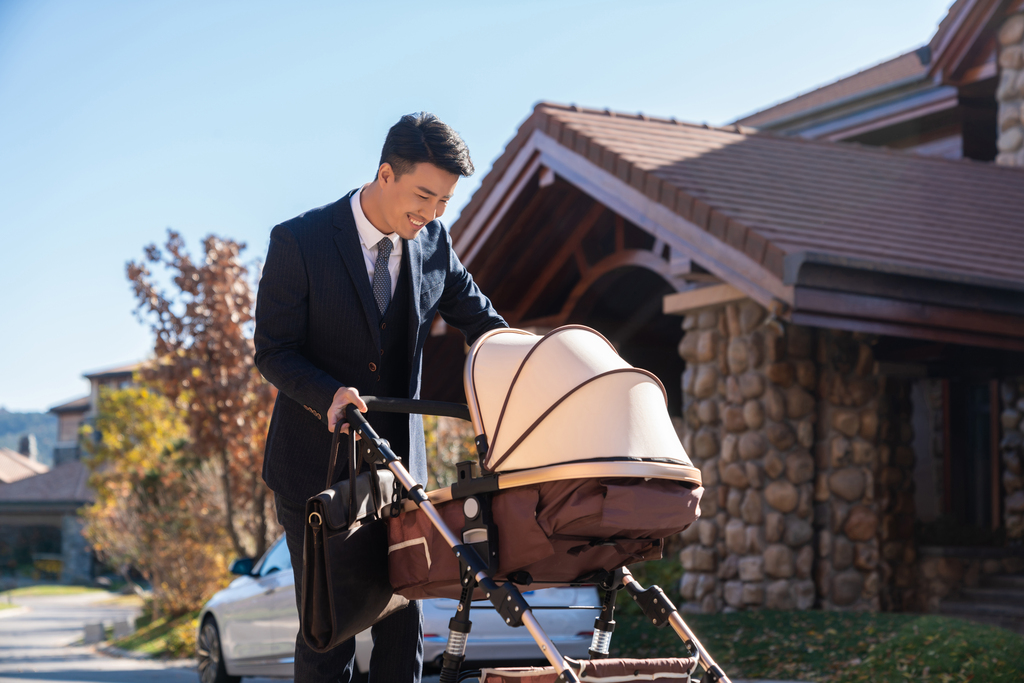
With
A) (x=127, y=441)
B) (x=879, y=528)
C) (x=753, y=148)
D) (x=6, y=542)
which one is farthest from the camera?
(x=6, y=542)

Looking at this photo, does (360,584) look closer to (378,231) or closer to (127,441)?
(378,231)

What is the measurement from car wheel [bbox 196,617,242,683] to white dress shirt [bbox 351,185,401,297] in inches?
260

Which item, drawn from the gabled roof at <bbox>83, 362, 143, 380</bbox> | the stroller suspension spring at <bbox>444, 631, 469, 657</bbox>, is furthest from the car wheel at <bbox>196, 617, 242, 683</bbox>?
the gabled roof at <bbox>83, 362, 143, 380</bbox>

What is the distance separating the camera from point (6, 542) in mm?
51344

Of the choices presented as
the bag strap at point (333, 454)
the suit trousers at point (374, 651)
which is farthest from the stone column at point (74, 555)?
the bag strap at point (333, 454)

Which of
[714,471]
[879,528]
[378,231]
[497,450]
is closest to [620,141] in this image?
[714,471]

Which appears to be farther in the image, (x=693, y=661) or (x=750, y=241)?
(x=750, y=241)

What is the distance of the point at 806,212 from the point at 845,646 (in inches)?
151

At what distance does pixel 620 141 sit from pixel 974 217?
358 centimetres

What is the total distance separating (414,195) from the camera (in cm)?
343

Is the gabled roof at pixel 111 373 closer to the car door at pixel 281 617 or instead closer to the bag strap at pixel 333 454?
the car door at pixel 281 617

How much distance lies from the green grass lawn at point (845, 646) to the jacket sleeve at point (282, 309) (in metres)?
5.02

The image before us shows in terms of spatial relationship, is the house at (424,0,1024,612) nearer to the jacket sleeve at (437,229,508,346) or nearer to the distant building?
the jacket sleeve at (437,229,508,346)

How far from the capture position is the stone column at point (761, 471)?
30.9ft
